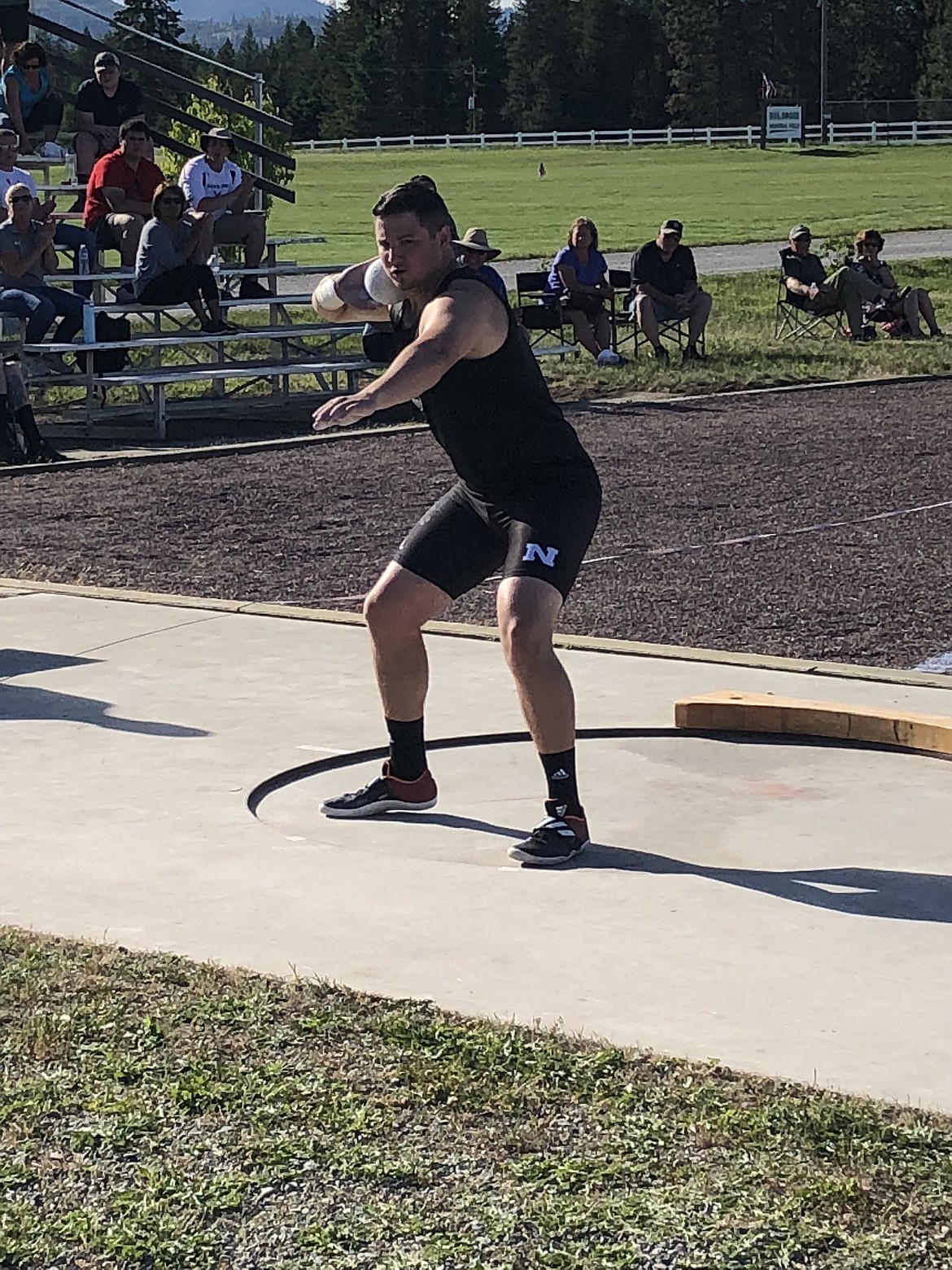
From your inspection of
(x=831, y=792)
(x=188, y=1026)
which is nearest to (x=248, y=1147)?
(x=188, y=1026)

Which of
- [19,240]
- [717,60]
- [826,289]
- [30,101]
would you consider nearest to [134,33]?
[30,101]

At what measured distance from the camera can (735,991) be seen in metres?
4.49

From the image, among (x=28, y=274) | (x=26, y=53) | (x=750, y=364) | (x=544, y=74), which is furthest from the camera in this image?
(x=544, y=74)

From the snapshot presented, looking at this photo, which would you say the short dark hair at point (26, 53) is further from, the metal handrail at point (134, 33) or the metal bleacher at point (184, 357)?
the metal handrail at point (134, 33)

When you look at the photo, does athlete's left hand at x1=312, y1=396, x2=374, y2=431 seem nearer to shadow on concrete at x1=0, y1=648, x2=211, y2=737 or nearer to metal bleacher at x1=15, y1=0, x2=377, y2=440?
shadow on concrete at x1=0, y1=648, x2=211, y2=737

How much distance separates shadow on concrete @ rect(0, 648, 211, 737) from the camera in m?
7.06

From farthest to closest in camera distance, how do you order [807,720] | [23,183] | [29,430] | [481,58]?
[481,58], [23,183], [29,430], [807,720]

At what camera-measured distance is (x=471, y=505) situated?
19.5 feet

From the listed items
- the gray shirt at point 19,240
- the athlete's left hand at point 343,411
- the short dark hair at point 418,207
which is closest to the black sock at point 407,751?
the athlete's left hand at point 343,411

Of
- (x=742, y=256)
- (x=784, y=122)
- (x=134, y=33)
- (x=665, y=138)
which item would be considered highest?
(x=784, y=122)

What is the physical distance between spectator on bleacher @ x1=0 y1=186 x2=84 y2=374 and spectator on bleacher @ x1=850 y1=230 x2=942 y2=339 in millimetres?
9562

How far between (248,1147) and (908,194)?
171ft

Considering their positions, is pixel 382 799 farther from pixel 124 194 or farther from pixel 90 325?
pixel 124 194

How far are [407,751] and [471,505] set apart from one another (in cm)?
74
